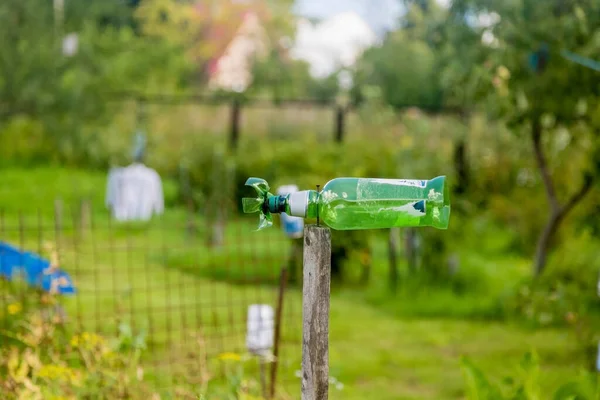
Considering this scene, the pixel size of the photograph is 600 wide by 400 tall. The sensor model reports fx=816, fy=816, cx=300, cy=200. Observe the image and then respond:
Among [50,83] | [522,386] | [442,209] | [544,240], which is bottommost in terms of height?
[522,386]

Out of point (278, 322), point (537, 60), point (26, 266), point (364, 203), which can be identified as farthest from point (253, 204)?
point (537, 60)

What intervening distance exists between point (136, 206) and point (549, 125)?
5587 millimetres

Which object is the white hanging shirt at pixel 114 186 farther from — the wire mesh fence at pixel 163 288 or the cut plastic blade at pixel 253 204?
the cut plastic blade at pixel 253 204

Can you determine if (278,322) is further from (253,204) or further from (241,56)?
(241,56)

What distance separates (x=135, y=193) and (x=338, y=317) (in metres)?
4.46

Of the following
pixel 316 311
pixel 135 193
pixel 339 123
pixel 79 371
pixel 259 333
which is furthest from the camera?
pixel 339 123

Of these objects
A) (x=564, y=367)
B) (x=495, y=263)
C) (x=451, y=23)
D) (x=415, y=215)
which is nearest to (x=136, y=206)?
(x=495, y=263)

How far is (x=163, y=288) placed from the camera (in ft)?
21.6

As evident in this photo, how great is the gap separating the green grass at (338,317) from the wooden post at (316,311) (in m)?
1.68

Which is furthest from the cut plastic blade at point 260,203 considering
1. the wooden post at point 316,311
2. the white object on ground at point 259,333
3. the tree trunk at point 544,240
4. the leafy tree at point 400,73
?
the leafy tree at point 400,73

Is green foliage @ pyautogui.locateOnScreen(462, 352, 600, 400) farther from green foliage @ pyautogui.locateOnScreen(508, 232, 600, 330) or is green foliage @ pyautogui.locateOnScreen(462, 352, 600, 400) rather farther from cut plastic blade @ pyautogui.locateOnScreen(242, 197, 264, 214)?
cut plastic blade @ pyautogui.locateOnScreen(242, 197, 264, 214)

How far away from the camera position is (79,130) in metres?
12.8

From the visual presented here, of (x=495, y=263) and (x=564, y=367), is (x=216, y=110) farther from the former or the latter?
(x=564, y=367)

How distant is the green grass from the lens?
4.84 meters
